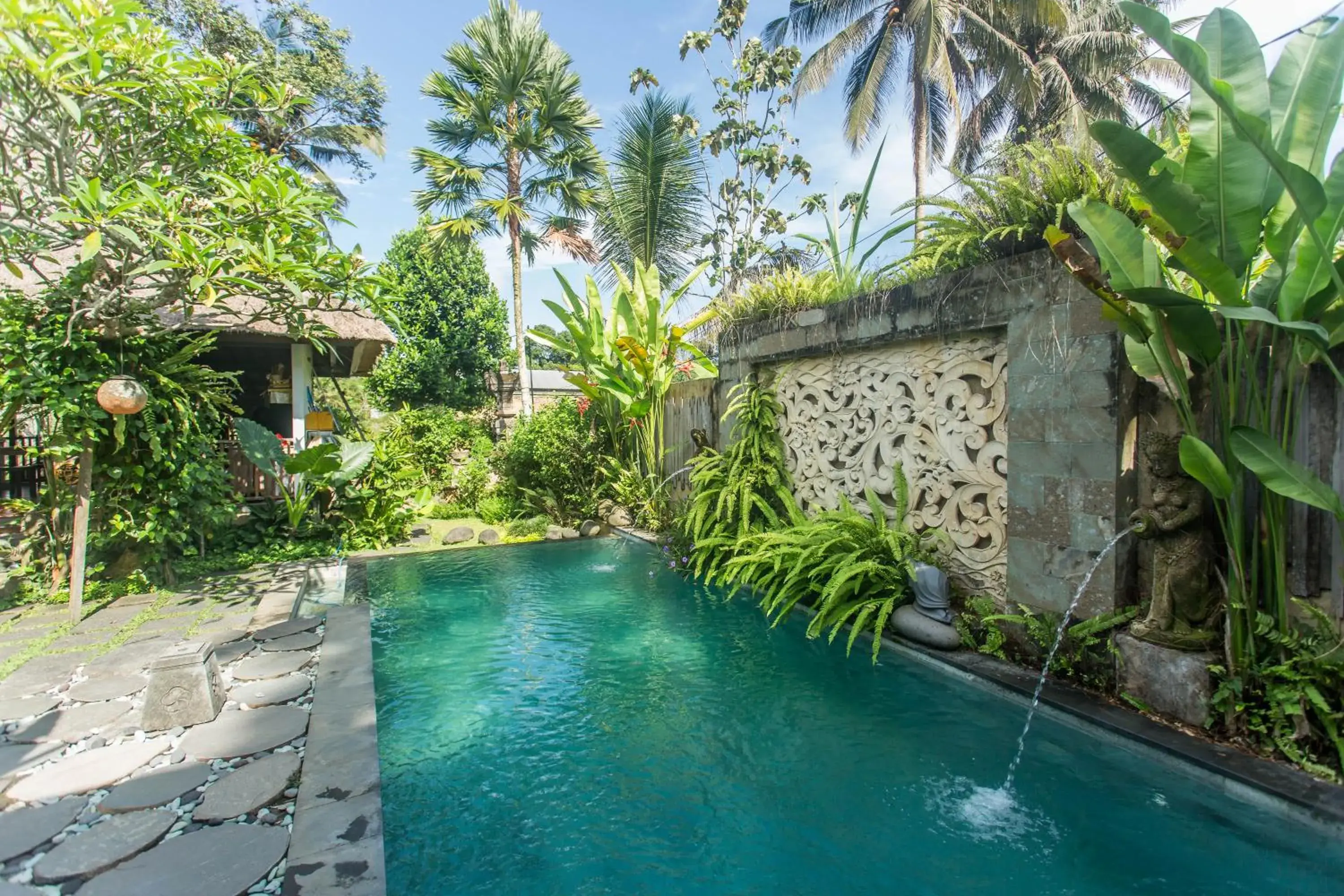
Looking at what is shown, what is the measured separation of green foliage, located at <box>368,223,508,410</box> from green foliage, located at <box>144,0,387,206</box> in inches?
135

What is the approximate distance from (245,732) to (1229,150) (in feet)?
16.9

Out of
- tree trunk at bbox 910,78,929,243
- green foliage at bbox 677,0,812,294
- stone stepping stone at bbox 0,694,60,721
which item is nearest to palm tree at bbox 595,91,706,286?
green foliage at bbox 677,0,812,294

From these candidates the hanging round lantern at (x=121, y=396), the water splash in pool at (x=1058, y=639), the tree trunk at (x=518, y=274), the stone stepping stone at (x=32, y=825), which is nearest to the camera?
the stone stepping stone at (x=32, y=825)

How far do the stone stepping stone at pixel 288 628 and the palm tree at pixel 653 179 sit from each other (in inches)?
352

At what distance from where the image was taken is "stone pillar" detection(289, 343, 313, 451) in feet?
27.8

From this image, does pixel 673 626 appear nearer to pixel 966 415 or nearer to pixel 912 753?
pixel 912 753

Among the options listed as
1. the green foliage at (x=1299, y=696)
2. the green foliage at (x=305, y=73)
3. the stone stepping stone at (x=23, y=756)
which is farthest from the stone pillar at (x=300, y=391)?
the green foliage at (x=1299, y=696)

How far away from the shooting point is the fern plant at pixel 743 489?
20.9 ft

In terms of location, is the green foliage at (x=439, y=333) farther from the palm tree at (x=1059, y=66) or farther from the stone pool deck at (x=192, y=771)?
the palm tree at (x=1059, y=66)

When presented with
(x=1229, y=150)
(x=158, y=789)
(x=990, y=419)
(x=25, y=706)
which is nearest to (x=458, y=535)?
(x=25, y=706)

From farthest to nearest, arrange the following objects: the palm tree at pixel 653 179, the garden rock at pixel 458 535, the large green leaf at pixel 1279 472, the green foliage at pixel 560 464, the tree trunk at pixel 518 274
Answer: the tree trunk at pixel 518 274
the palm tree at pixel 653 179
the green foliage at pixel 560 464
the garden rock at pixel 458 535
the large green leaf at pixel 1279 472

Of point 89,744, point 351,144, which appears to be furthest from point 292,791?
point 351,144

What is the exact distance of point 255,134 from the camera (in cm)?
1753

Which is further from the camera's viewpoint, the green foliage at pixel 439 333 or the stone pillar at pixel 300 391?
the green foliage at pixel 439 333
